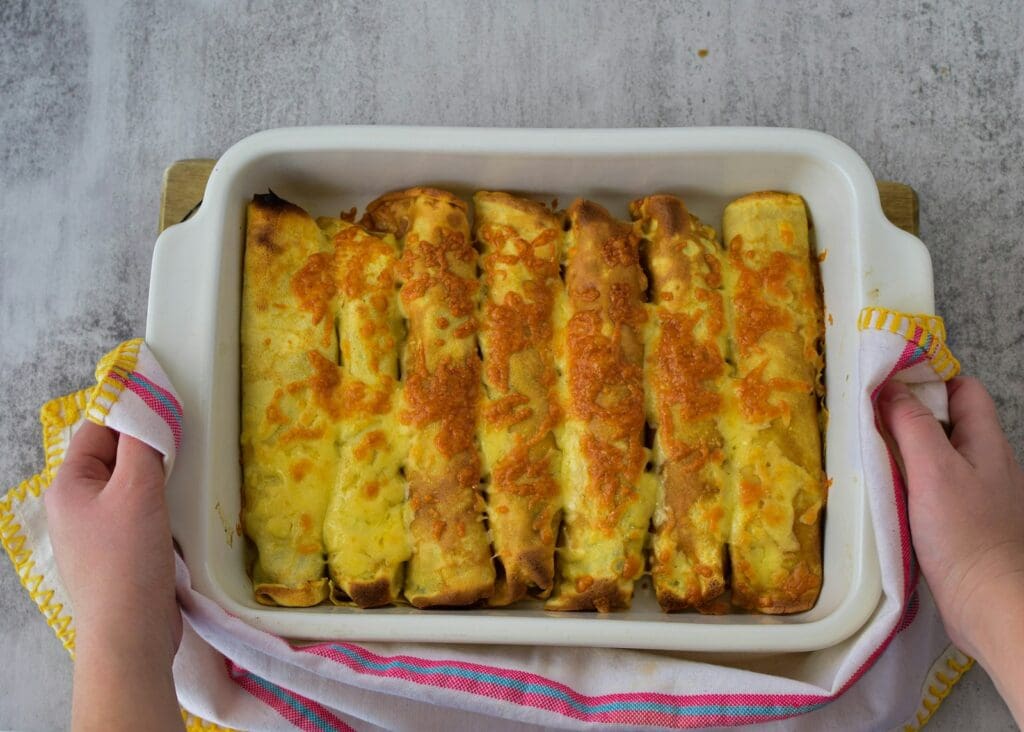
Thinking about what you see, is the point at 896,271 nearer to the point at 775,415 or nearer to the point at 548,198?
the point at 775,415

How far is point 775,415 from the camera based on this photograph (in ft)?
5.75

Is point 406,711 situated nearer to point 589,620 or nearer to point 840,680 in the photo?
point 589,620

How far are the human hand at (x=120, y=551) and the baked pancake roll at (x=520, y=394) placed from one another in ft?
1.93

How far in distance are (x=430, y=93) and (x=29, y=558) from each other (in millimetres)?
1355

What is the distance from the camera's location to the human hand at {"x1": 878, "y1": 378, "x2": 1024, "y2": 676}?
5.33 ft

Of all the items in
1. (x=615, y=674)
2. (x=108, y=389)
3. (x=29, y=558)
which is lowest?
(x=615, y=674)

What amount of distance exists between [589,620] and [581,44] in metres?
1.35

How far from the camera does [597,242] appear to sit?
1.82 m

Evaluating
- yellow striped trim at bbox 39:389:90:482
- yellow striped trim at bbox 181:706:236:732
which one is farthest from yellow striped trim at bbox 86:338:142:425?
yellow striped trim at bbox 181:706:236:732

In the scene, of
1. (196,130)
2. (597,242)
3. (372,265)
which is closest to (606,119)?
(597,242)

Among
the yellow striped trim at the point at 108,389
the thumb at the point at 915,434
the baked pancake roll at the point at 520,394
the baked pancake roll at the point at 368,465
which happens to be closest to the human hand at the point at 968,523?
the thumb at the point at 915,434

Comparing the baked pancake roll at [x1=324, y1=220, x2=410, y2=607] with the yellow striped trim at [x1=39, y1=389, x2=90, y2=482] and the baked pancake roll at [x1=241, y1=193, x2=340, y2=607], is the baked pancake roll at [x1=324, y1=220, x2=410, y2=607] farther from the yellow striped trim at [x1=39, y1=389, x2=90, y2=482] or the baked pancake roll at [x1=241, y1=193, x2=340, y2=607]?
the yellow striped trim at [x1=39, y1=389, x2=90, y2=482]

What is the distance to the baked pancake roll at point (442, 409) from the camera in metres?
1.72

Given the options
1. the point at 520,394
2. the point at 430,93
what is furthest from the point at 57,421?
the point at 430,93
